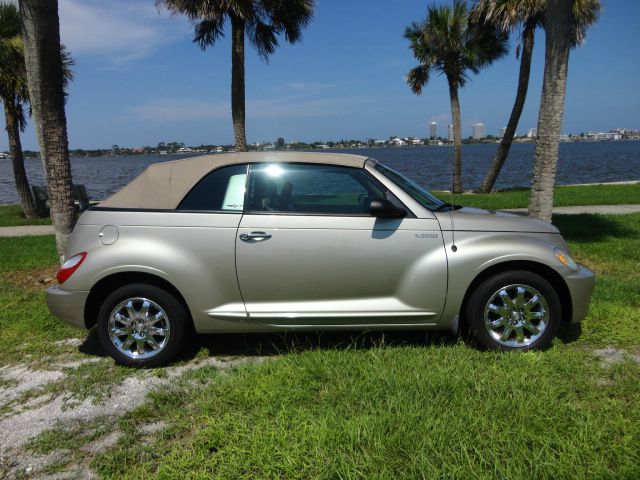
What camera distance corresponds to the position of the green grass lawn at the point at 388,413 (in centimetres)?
254

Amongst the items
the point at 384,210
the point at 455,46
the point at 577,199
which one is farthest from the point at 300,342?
the point at 455,46

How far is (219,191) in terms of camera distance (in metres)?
4.04

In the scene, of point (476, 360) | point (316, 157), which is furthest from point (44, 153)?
point (476, 360)

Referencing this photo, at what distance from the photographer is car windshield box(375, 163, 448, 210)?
4086 millimetres

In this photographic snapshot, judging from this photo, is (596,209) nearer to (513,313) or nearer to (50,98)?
(513,313)

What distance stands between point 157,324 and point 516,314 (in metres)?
2.86

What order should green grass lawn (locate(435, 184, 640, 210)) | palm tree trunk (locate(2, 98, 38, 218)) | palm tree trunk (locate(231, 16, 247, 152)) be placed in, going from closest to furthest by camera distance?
palm tree trunk (locate(231, 16, 247, 152))
green grass lawn (locate(435, 184, 640, 210))
palm tree trunk (locate(2, 98, 38, 218))

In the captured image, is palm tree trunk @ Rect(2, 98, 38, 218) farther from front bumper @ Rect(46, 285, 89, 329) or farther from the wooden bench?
front bumper @ Rect(46, 285, 89, 329)

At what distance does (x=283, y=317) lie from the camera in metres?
3.87

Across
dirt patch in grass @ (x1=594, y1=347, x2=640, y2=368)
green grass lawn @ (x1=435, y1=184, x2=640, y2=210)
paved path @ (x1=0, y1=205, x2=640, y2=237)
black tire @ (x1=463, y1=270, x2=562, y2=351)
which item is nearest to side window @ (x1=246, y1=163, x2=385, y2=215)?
black tire @ (x1=463, y1=270, x2=562, y2=351)

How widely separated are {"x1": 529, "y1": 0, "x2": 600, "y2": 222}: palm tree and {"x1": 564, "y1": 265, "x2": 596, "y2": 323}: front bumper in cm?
369

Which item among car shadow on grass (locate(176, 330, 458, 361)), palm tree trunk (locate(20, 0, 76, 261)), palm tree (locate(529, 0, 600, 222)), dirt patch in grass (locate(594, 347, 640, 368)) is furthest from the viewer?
palm tree (locate(529, 0, 600, 222))

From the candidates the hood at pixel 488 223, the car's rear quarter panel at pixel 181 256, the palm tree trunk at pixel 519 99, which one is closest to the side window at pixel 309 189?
the car's rear quarter panel at pixel 181 256

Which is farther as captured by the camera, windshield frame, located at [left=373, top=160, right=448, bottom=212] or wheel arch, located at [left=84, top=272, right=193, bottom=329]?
windshield frame, located at [left=373, top=160, right=448, bottom=212]
